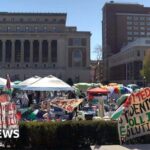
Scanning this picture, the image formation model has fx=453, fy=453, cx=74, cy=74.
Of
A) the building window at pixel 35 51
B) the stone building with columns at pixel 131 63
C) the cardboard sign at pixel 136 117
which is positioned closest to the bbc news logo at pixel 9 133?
the cardboard sign at pixel 136 117

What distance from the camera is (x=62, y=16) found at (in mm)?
159250

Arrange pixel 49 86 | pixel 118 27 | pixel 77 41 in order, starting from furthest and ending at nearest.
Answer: pixel 118 27 < pixel 77 41 < pixel 49 86

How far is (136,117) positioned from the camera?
529 inches

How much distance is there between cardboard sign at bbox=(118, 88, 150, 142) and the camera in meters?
13.4

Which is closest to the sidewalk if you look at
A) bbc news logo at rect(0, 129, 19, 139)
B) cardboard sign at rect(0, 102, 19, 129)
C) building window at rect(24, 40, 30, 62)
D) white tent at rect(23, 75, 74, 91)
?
bbc news logo at rect(0, 129, 19, 139)

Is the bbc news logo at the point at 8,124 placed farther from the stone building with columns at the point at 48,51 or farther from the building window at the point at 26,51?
the building window at the point at 26,51

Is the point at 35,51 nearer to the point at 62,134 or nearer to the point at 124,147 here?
the point at 62,134

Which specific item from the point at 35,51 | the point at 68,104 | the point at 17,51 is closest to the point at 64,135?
the point at 68,104

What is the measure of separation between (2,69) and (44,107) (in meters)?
123

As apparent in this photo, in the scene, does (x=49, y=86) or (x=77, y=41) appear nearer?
(x=49, y=86)

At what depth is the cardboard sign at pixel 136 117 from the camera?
1342 cm

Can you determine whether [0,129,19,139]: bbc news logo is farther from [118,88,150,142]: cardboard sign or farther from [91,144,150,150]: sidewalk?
[118,88,150,142]: cardboard sign

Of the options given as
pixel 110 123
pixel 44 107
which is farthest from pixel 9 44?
pixel 110 123

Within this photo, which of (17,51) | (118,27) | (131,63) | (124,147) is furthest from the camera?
(118,27)
